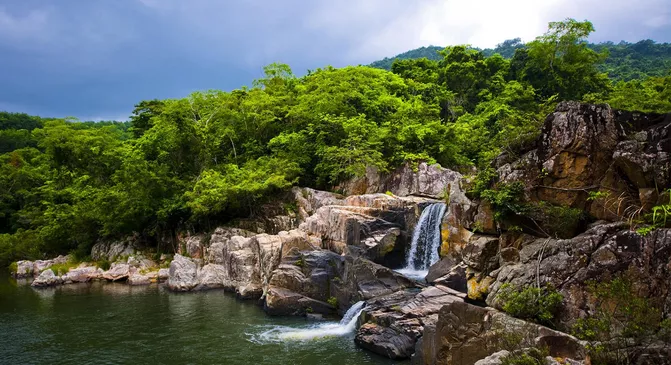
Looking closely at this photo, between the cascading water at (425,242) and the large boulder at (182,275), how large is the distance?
14.3 meters

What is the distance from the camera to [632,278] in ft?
36.9

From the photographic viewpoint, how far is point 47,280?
32812 mm

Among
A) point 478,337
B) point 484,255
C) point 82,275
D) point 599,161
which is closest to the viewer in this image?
point 478,337

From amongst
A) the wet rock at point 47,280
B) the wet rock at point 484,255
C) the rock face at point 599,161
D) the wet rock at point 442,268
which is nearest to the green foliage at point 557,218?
the rock face at point 599,161

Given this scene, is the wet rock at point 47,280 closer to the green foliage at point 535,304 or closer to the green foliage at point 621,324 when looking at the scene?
the green foliage at point 535,304

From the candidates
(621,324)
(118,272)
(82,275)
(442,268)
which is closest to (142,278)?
(118,272)

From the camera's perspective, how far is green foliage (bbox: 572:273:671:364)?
10039 millimetres

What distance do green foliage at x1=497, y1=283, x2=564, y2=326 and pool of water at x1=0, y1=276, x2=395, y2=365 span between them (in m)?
5.28

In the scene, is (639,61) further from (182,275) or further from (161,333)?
(161,333)

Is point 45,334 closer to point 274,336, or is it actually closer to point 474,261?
point 274,336

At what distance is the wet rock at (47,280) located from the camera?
3266cm

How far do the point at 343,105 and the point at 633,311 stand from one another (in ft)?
104

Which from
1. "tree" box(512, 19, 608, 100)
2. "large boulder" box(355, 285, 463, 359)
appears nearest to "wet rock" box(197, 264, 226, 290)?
"large boulder" box(355, 285, 463, 359)

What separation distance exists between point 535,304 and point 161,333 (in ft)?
53.2
